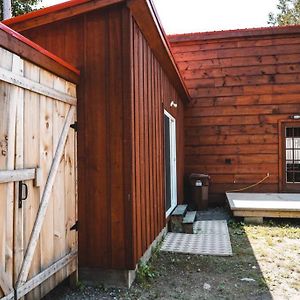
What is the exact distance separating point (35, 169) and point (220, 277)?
232 cm

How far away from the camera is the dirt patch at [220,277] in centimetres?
324

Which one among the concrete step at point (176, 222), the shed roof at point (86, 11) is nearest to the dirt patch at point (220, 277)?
the concrete step at point (176, 222)

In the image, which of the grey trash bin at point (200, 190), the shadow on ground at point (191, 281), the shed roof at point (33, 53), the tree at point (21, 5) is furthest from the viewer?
the tree at point (21, 5)

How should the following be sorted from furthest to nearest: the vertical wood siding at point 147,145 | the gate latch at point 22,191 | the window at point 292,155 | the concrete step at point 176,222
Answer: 1. the window at point 292,155
2. the concrete step at point 176,222
3. the vertical wood siding at point 147,145
4. the gate latch at point 22,191

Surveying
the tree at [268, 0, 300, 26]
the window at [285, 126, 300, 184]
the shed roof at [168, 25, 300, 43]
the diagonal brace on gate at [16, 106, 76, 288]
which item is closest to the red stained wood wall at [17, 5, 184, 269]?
the diagonal brace on gate at [16, 106, 76, 288]

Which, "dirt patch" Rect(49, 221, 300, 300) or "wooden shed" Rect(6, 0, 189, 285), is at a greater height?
"wooden shed" Rect(6, 0, 189, 285)

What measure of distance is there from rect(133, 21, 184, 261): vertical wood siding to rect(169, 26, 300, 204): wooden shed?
3.26 m

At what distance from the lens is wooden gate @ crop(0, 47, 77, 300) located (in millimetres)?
2404

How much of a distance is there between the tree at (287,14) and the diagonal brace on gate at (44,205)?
72.9 ft

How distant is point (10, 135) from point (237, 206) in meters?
5.01

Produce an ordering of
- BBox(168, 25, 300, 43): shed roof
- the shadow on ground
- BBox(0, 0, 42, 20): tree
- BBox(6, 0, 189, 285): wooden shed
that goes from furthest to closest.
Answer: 1. BBox(0, 0, 42, 20): tree
2. BBox(168, 25, 300, 43): shed roof
3. BBox(6, 0, 189, 285): wooden shed
4. the shadow on ground

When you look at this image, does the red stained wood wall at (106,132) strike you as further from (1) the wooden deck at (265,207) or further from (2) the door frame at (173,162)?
(1) the wooden deck at (265,207)

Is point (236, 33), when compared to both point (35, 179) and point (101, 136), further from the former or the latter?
point (35, 179)

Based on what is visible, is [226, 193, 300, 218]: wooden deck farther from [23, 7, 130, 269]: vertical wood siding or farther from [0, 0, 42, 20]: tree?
[0, 0, 42, 20]: tree
